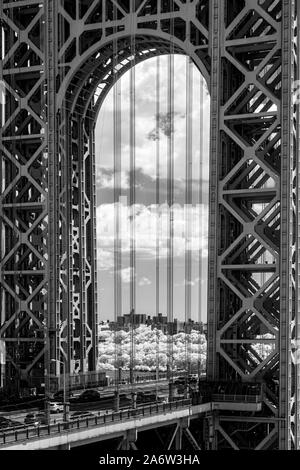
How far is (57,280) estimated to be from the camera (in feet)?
145

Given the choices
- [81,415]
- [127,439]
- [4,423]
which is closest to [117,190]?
[81,415]

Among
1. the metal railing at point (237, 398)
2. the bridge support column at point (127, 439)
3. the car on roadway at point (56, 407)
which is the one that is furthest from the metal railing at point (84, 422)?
the car on roadway at point (56, 407)

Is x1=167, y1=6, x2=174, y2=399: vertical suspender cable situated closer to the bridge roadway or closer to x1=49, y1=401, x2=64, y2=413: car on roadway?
the bridge roadway

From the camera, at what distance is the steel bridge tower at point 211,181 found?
41062 mm

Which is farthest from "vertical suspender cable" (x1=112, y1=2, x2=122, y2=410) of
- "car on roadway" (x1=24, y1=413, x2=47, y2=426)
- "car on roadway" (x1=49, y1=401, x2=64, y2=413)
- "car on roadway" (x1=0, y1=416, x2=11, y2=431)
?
"car on roadway" (x1=0, y1=416, x2=11, y2=431)

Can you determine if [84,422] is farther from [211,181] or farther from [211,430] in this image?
[211,181]

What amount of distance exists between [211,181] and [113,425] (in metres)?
11.9

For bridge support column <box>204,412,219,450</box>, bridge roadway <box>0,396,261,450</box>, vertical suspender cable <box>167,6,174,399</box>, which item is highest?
vertical suspender cable <box>167,6,174,399</box>

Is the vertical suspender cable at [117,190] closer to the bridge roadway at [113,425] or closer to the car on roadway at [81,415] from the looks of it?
the bridge roadway at [113,425]

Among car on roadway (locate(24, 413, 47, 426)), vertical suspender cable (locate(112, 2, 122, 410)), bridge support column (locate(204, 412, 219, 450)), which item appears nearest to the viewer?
car on roadway (locate(24, 413, 47, 426))

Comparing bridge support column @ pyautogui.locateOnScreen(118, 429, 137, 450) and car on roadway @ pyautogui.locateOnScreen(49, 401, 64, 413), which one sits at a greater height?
car on roadway @ pyautogui.locateOnScreen(49, 401, 64, 413)

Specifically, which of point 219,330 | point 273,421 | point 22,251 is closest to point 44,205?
point 22,251

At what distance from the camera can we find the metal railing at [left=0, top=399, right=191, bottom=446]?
29312 millimetres

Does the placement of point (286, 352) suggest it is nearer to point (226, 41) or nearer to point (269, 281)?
point (269, 281)
